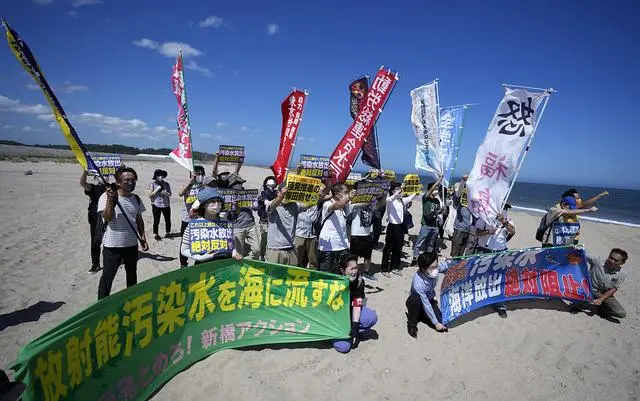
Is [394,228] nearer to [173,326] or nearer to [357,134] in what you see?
[357,134]

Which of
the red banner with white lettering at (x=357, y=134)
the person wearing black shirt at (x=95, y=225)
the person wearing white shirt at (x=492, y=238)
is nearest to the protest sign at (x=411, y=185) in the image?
the person wearing white shirt at (x=492, y=238)

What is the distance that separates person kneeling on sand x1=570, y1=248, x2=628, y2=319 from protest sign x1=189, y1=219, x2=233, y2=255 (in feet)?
22.3

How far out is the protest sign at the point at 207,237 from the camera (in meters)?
4.02

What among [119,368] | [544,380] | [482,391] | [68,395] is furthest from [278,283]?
[544,380]

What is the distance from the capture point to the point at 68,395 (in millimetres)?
2504

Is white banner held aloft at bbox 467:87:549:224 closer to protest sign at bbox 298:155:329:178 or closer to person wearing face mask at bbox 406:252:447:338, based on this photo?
person wearing face mask at bbox 406:252:447:338

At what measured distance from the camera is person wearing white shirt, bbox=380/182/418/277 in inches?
282

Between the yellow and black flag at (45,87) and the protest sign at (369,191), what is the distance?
14.2 ft

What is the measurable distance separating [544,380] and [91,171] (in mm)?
6956

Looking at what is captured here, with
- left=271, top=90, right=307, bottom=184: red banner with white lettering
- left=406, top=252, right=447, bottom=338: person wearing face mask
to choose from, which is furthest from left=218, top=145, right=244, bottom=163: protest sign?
left=406, top=252, right=447, bottom=338: person wearing face mask

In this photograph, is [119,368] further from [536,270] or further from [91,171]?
[536,270]

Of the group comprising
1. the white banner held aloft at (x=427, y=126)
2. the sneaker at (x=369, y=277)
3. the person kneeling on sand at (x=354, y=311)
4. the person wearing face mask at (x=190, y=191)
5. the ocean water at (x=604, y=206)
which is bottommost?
the ocean water at (x=604, y=206)

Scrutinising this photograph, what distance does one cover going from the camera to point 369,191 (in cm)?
621

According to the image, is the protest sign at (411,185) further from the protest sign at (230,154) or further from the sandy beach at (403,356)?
the protest sign at (230,154)
